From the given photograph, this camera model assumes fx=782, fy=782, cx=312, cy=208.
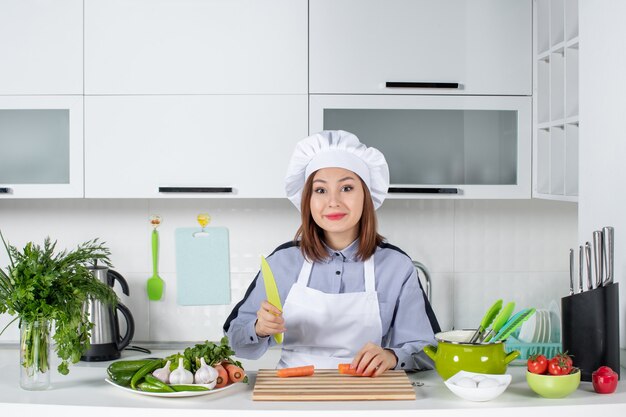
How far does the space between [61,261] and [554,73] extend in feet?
5.47

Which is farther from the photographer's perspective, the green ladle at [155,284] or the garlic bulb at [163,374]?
the green ladle at [155,284]

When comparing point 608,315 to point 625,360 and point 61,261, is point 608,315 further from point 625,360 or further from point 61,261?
point 61,261

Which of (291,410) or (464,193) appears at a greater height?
(464,193)

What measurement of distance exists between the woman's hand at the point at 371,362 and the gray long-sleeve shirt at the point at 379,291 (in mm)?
218

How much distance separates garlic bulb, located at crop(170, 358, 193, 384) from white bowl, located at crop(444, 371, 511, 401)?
55 centimetres

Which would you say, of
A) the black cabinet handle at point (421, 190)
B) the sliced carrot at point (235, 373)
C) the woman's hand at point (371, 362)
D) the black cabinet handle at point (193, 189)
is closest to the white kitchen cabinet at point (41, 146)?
the black cabinet handle at point (193, 189)

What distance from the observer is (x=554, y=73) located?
255cm

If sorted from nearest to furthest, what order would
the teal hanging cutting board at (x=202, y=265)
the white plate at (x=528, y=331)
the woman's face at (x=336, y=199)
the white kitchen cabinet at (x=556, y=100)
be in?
the woman's face at (x=336, y=199) → the white kitchen cabinet at (x=556, y=100) → the white plate at (x=528, y=331) → the teal hanging cutting board at (x=202, y=265)

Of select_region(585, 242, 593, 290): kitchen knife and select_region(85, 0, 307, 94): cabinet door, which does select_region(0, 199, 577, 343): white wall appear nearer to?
select_region(85, 0, 307, 94): cabinet door

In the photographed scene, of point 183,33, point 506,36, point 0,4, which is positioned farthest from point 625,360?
point 0,4

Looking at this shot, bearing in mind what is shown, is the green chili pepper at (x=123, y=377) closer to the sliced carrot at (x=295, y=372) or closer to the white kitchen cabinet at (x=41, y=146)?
the sliced carrot at (x=295, y=372)

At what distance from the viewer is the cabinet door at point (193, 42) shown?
263 cm

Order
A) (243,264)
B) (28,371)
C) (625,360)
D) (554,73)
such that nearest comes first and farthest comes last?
1. (28,371)
2. (625,360)
3. (554,73)
4. (243,264)

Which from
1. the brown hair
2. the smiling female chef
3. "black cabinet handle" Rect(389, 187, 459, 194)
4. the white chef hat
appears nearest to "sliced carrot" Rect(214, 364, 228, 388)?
the smiling female chef
